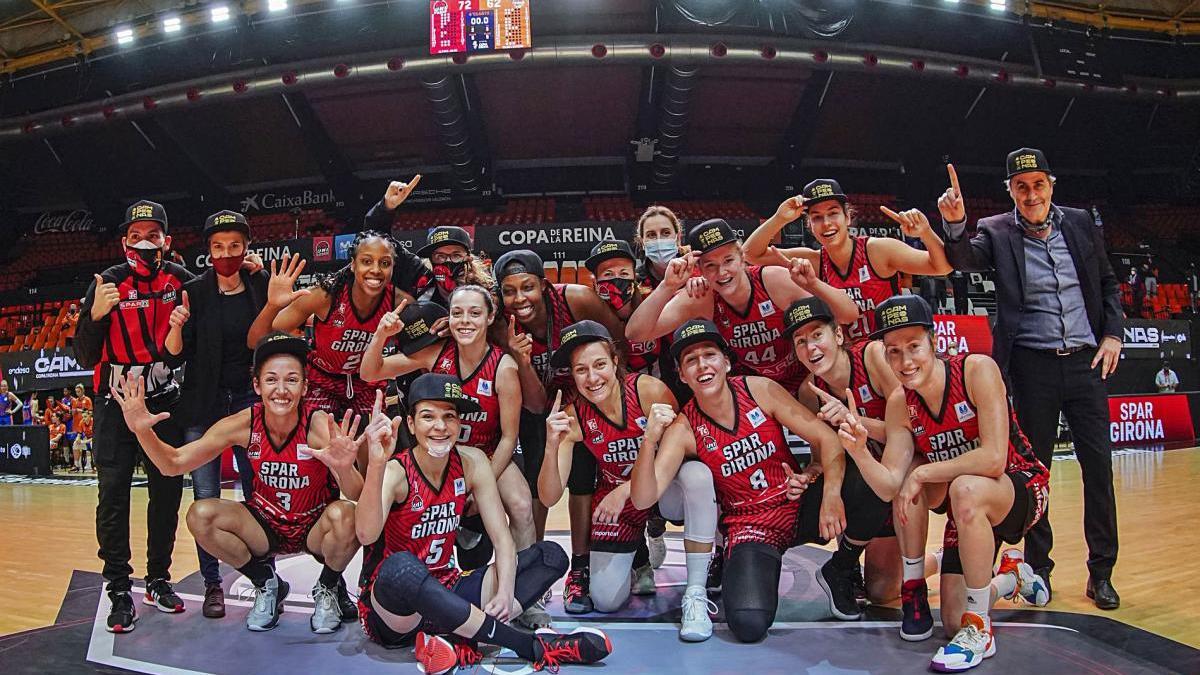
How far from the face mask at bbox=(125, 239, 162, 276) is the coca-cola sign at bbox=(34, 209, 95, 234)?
19005mm

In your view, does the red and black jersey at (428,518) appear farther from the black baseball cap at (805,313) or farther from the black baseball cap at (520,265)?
the black baseball cap at (805,313)

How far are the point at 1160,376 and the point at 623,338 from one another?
462 inches

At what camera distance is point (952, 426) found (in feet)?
10.3

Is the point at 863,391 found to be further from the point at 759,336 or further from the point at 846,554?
the point at 846,554

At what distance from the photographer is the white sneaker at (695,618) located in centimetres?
325

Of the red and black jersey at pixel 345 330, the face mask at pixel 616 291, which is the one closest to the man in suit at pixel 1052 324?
the face mask at pixel 616 291

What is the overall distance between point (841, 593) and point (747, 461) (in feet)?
2.51

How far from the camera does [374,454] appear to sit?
115 inches

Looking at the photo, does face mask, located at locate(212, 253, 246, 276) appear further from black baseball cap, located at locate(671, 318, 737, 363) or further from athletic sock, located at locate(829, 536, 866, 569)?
athletic sock, located at locate(829, 536, 866, 569)

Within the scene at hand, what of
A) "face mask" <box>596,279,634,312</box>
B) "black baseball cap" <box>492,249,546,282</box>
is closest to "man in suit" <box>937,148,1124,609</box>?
"face mask" <box>596,279,634,312</box>

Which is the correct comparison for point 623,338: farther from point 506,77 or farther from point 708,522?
point 506,77

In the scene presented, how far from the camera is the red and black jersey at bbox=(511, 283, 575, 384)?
4.09 m

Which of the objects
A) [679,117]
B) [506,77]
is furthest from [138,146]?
[679,117]

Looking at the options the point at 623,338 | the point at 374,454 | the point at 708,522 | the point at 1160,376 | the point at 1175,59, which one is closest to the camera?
the point at 374,454
